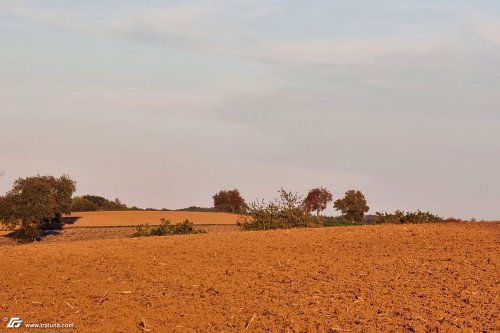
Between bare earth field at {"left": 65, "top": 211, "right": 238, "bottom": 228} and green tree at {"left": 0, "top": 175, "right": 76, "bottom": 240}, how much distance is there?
4903 millimetres

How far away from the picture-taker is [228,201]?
368 feet

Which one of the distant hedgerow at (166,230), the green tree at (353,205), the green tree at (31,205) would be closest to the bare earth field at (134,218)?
the green tree at (31,205)

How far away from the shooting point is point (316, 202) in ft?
262

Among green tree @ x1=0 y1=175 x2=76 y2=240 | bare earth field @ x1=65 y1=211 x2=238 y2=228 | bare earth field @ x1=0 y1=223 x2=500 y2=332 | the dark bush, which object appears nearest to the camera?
bare earth field @ x1=0 y1=223 x2=500 y2=332

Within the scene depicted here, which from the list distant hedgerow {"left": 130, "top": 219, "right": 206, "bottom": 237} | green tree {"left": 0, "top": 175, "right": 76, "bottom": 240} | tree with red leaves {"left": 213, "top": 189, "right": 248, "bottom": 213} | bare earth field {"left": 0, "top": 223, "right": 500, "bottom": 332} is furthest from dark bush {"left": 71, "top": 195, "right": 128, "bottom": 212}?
bare earth field {"left": 0, "top": 223, "right": 500, "bottom": 332}

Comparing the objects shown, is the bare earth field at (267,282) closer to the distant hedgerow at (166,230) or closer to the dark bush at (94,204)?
the distant hedgerow at (166,230)

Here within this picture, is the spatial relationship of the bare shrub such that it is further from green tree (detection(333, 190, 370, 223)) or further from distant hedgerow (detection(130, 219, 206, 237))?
green tree (detection(333, 190, 370, 223))

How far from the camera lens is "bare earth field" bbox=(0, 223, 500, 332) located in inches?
590

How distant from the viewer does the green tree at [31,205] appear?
226 ft

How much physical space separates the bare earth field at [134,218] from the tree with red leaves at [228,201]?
24.8m

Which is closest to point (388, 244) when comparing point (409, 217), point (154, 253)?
point (154, 253)

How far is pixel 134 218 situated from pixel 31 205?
50.6 feet

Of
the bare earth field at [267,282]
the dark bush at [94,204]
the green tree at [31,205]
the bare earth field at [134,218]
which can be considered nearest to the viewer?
the bare earth field at [267,282]

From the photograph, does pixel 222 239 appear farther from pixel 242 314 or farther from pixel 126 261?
pixel 242 314
